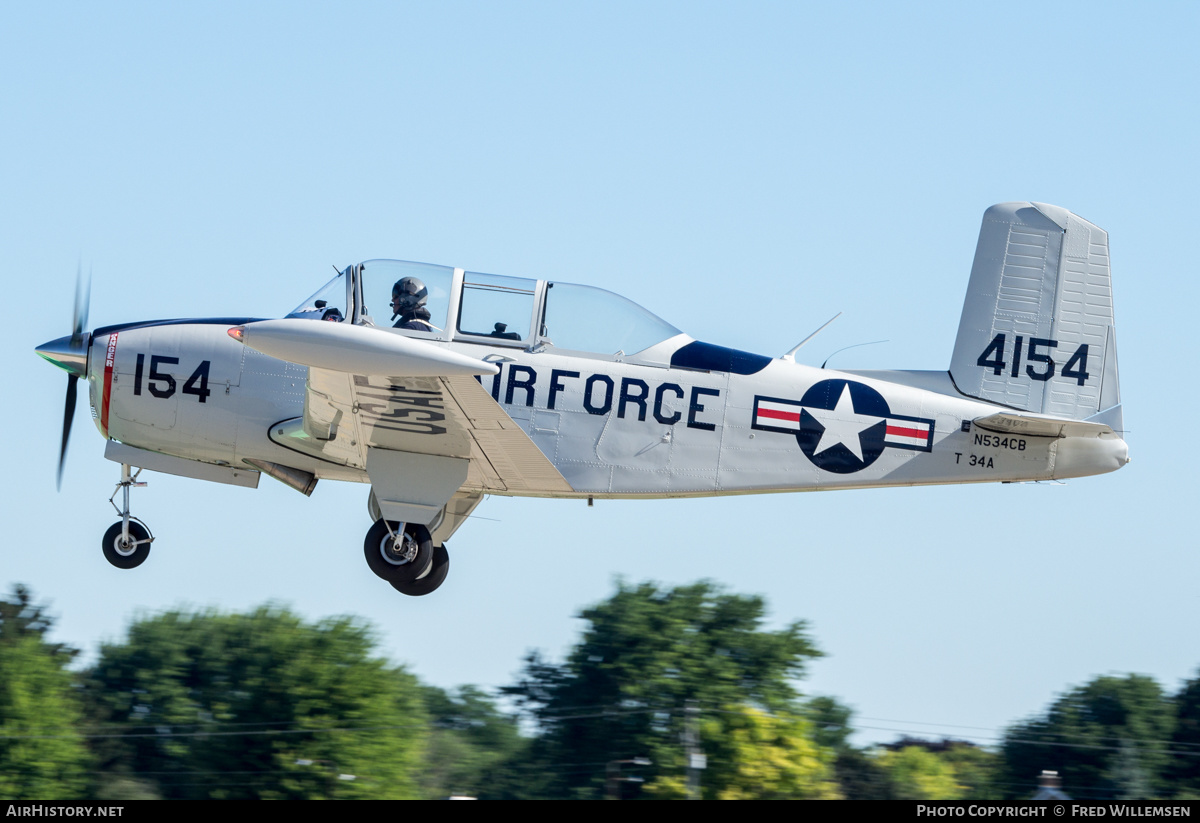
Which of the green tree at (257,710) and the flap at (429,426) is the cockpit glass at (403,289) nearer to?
the flap at (429,426)

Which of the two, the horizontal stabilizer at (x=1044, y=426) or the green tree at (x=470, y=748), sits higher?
the horizontal stabilizer at (x=1044, y=426)

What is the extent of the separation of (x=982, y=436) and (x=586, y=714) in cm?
2877

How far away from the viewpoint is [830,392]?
11008mm

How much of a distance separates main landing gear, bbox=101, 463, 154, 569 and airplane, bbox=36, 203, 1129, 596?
1.63 ft

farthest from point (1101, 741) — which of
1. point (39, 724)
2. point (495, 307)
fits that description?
point (495, 307)

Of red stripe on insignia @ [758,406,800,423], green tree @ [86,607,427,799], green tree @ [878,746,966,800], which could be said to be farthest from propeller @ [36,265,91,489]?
green tree @ [878,746,966,800]

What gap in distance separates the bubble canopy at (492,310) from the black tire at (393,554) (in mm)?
1614

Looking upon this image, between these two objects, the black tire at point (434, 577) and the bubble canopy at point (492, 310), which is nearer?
the bubble canopy at point (492, 310)

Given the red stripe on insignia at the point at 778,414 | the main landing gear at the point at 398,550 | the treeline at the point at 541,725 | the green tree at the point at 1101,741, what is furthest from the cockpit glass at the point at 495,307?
the green tree at the point at 1101,741

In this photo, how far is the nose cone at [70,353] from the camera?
36.9ft

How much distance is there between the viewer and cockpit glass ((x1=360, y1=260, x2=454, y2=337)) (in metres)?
10.6

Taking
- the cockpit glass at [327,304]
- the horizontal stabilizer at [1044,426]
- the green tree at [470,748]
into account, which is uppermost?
the cockpit glass at [327,304]

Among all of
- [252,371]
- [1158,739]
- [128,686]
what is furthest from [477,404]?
[1158,739]

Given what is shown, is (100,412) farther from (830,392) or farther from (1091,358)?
(1091,358)
